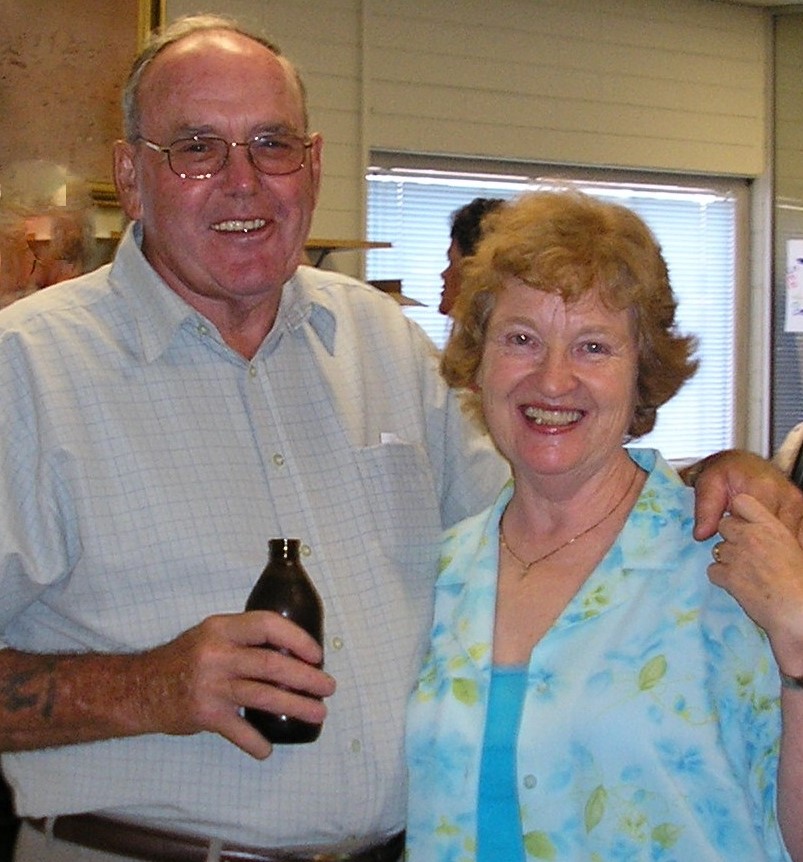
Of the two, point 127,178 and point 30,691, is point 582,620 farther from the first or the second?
point 127,178

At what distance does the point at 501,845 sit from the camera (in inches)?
69.0

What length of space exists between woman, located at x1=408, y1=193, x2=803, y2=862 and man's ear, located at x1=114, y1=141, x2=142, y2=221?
0.62 meters

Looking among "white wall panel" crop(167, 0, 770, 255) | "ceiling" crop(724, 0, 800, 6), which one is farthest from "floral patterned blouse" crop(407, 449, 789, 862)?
"ceiling" crop(724, 0, 800, 6)

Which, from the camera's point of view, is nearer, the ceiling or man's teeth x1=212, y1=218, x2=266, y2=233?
man's teeth x1=212, y1=218, x2=266, y2=233

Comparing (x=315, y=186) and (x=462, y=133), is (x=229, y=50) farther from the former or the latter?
(x=462, y=133)

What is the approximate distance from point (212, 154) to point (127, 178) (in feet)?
0.64

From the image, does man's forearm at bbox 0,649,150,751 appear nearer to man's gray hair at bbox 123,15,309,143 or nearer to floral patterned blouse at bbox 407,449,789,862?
floral patterned blouse at bbox 407,449,789,862

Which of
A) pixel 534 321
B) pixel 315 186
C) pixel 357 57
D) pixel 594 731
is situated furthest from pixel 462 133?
pixel 594 731

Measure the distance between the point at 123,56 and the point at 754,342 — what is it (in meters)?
4.24

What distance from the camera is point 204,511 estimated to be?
192 centimetres

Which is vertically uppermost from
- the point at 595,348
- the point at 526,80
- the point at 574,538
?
the point at 526,80

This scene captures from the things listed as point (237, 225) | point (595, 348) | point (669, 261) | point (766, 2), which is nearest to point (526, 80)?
point (669, 261)

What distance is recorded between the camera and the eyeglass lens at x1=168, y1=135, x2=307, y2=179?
2078 mm

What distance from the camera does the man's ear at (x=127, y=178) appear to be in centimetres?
217
